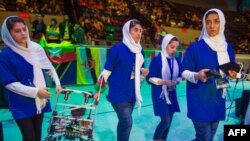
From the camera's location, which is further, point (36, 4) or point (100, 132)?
point (36, 4)

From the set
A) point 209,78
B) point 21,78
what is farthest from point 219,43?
point 21,78

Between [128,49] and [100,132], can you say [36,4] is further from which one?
[128,49]

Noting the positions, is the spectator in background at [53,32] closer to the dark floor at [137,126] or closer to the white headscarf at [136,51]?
the dark floor at [137,126]

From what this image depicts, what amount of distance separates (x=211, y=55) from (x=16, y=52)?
1.80 m

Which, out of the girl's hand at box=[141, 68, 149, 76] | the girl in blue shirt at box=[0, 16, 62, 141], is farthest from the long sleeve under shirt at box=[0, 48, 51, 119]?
the girl's hand at box=[141, 68, 149, 76]

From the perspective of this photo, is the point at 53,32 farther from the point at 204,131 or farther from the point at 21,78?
the point at 204,131

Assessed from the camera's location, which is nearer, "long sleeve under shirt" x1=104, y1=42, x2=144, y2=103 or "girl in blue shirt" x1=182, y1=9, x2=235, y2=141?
"girl in blue shirt" x1=182, y1=9, x2=235, y2=141

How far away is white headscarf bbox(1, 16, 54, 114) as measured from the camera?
9.85 ft

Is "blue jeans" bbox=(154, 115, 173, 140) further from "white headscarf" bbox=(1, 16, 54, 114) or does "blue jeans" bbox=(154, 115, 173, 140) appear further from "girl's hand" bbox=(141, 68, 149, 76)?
"white headscarf" bbox=(1, 16, 54, 114)

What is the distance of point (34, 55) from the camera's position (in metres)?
3.12

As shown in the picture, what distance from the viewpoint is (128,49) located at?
3.91 metres

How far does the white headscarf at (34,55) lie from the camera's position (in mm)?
3002

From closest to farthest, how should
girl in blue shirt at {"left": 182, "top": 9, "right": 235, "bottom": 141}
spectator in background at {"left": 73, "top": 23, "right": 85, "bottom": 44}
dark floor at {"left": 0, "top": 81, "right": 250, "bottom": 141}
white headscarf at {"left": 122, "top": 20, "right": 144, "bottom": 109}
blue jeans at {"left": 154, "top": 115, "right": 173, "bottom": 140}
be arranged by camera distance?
girl in blue shirt at {"left": 182, "top": 9, "right": 235, "bottom": 141}
white headscarf at {"left": 122, "top": 20, "right": 144, "bottom": 109}
blue jeans at {"left": 154, "top": 115, "right": 173, "bottom": 140}
dark floor at {"left": 0, "top": 81, "right": 250, "bottom": 141}
spectator in background at {"left": 73, "top": 23, "right": 85, "bottom": 44}

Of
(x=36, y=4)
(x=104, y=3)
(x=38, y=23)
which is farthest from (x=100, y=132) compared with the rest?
(x=104, y=3)
